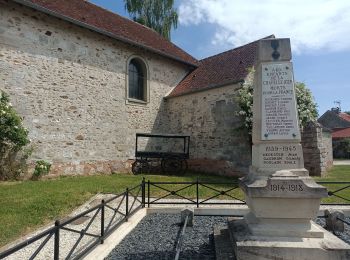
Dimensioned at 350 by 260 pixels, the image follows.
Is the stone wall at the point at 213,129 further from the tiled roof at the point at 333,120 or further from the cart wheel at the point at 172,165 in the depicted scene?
the tiled roof at the point at 333,120

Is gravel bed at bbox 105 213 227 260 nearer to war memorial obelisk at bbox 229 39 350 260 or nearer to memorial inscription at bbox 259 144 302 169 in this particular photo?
war memorial obelisk at bbox 229 39 350 260

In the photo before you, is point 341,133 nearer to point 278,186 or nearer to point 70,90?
point 70,90

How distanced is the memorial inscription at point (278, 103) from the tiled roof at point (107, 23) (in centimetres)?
967

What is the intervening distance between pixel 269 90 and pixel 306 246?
81.2 inches

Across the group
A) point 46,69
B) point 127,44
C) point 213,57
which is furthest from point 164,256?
point 213,57

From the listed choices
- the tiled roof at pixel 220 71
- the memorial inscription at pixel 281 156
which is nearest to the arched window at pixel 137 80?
the tiled roof at pixel 220 71

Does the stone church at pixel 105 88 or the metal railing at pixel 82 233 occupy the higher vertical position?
the stone church at pixel 105 88

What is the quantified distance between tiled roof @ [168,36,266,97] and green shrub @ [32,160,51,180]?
7.21 metres

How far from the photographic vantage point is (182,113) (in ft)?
52.3

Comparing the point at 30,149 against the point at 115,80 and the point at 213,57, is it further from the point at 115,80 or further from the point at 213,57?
the point at 213,57

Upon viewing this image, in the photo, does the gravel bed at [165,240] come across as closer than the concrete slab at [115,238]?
No

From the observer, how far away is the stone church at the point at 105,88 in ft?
37.6

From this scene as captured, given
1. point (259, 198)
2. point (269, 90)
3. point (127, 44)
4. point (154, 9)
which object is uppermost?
point (154, 9)

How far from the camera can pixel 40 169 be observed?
11180mm
